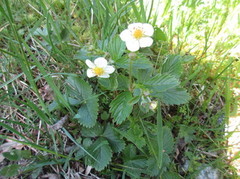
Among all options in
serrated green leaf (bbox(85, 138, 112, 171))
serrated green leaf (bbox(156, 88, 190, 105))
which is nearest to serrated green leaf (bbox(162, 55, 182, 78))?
serrated green leaf (bbox(156, 88, 190, 105))

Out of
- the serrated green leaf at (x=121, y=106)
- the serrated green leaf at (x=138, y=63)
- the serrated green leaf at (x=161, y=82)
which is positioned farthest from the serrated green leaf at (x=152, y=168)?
the serrated green leaf at (x=138, y=63)

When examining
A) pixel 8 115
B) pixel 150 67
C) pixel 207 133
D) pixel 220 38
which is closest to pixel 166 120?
pixel 207 133

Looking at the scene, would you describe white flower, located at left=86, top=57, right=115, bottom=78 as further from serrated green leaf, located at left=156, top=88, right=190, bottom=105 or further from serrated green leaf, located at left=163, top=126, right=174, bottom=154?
serrated green leaf, located at left=163, top=126, right=174, bottom=154

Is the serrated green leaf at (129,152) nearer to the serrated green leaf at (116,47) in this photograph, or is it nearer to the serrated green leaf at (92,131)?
the serrated green leaf at (92,131)

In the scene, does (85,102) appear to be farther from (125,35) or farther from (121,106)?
(125,35)

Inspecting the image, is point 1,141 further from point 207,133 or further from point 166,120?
point 207,133

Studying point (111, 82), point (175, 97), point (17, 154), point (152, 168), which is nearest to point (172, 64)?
point (175, 97)
